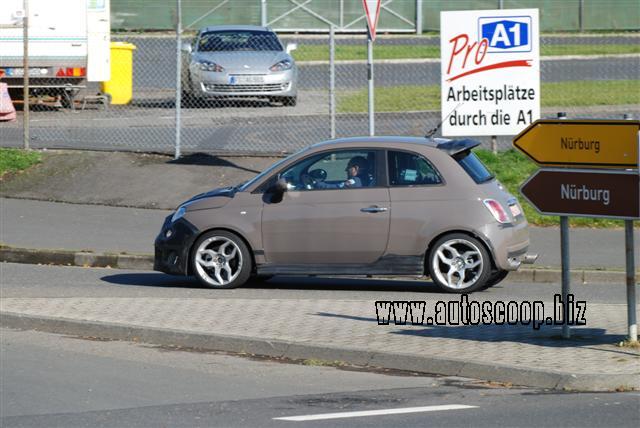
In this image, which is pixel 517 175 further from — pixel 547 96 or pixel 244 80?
pixel 547 96

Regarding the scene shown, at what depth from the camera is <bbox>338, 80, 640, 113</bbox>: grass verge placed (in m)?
26.8

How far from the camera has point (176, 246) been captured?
45.6 ft

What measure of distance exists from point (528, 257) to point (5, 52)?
1492 cm

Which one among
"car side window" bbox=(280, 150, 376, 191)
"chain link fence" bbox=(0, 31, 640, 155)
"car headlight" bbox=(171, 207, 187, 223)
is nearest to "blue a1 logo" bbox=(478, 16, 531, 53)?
"chain link fence" bbox=(0, 31, 640, 155)

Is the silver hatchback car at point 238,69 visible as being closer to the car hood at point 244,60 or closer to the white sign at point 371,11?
the car hood at point 244,60

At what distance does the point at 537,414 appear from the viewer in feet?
27.4

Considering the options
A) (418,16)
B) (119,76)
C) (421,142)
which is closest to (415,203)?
(421,142)

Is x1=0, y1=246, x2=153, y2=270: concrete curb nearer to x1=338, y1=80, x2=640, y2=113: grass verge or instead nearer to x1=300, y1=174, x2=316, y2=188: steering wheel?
x1=300, y1=174, x2=316, y2=188: steering wheel

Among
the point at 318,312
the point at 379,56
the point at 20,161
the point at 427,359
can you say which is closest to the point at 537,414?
the point at 427,359

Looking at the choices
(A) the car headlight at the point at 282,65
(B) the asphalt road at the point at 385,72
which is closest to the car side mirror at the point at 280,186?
(A) the car headlight at the point at 282,65

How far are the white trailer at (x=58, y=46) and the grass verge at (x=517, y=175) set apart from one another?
9.32 meters

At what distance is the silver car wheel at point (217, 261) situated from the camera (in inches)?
544

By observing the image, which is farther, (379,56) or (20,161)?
(379,56)

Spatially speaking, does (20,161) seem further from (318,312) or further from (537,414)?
(537,414)
